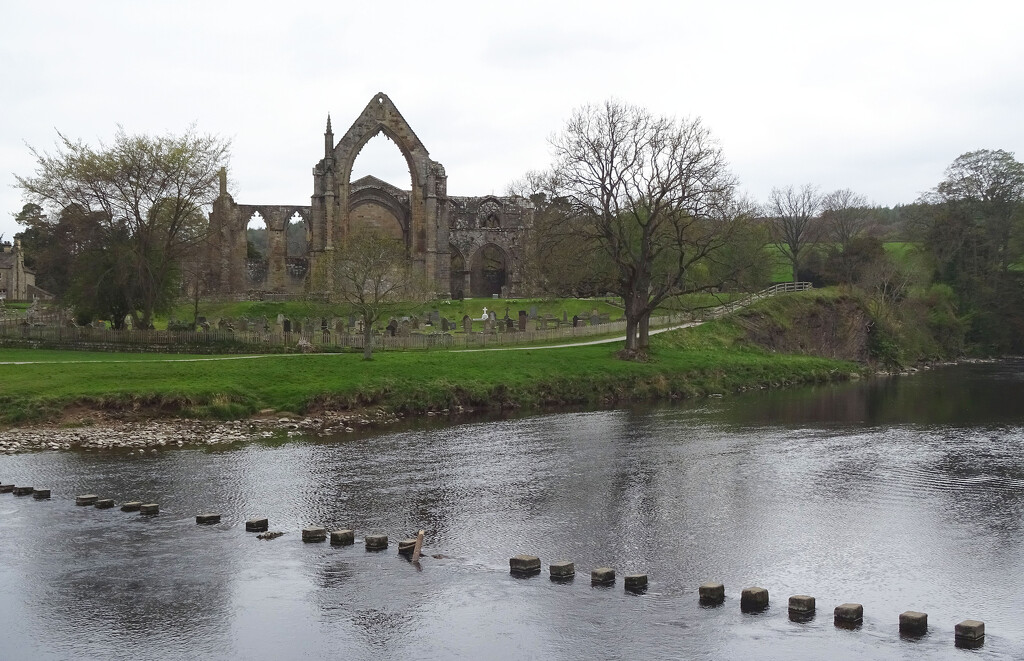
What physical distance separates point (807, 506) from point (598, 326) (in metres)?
39.7

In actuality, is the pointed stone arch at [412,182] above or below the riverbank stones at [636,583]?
above

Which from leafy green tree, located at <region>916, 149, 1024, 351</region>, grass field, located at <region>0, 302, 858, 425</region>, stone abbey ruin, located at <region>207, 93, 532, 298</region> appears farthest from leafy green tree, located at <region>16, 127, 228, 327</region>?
leafy green tree, located at <region>916, 149, 1024, 351</region>

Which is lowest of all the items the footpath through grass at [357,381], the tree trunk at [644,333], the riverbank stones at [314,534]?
the riverbank stones at [314,534]

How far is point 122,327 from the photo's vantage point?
5562 centimetres

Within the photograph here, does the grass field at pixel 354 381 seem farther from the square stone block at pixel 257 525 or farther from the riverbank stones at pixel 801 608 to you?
the riverbank stones at pixel 801 608

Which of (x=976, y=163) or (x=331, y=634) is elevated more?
(x=976, y=163)

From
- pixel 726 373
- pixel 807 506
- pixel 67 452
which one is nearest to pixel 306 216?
pixel 726 373

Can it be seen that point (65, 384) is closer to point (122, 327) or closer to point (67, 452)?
point (67, 452)

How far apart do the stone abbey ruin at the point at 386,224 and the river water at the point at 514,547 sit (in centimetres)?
5179

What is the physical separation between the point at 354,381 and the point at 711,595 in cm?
2547

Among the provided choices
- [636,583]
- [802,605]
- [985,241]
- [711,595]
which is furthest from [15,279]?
[802,605]

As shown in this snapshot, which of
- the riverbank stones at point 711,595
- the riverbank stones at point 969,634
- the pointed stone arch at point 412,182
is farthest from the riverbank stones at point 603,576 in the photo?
the pointed stone arch at point 412,182

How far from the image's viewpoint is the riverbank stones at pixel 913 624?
14539 mm

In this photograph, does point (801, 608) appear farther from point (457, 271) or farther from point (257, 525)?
point (457, 271)
